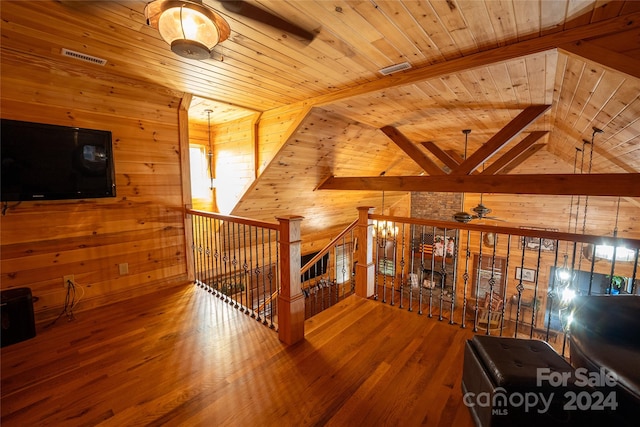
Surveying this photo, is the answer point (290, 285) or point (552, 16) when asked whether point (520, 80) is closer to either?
point (552, 16)

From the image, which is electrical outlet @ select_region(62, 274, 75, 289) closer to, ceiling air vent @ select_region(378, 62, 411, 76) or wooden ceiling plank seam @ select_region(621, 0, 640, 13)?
ceiling air vent @ select_region(378, 62, 411, 76)

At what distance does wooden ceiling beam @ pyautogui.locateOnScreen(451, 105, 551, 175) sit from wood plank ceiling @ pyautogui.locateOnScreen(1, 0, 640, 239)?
0.37 feet

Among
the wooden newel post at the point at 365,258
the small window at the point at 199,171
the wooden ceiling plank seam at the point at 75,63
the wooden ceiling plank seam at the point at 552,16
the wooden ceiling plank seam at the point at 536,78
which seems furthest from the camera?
the small window at the point at 199,171

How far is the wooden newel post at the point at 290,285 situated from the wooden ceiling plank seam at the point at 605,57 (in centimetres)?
217

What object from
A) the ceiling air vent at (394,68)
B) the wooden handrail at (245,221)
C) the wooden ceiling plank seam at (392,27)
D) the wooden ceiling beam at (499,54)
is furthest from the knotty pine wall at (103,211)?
the wooden ceiling plank seam at (392,27)

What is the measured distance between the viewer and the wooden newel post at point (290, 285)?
237cm

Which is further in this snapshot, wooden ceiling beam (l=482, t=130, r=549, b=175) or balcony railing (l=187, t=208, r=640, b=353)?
wooden ceiling beam (l=482, t=130, r=549, b=175)

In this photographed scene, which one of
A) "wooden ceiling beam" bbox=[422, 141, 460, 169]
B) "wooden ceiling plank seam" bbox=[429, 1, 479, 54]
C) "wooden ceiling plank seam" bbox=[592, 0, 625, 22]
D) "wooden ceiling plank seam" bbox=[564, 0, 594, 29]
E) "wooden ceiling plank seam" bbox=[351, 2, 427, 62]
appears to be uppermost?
"wooden ceiling plank seam" bbox=[351, 2, 427, 62]

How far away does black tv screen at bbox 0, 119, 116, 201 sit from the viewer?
235cm

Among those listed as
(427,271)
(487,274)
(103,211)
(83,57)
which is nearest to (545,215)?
(487,274)

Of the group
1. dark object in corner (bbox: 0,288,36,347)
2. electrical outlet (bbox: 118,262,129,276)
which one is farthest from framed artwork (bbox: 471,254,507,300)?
dark object in corner (bbox: 0,288,36,347)

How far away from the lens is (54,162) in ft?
8.41

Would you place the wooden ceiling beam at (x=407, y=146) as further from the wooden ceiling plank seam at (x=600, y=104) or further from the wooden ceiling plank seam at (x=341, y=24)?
the wooden ceiling plank seam at (x=341, y=24)

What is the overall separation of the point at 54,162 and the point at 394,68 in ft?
10.5
